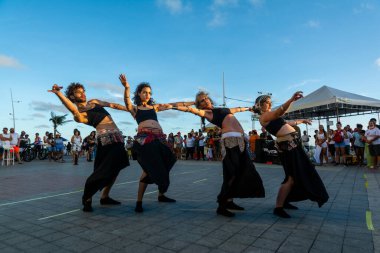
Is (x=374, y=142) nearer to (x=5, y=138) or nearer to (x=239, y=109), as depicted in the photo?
(x=239, y=109)

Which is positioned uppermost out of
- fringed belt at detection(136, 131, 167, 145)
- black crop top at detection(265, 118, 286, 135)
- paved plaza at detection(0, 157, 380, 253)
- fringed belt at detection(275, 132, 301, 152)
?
black crop top at detection(265, 118, 286, 135)

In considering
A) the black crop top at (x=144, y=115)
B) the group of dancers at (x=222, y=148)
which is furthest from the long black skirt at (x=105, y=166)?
the black crop top at (x=144, y=115)

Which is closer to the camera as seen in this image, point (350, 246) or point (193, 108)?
point (350, 246)

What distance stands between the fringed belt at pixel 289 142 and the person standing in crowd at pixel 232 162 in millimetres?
483

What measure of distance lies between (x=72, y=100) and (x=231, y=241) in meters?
3.37

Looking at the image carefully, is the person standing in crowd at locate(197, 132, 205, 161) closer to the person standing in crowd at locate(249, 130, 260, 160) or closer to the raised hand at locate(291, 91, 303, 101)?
the person standing in crowd at locate(249, 130, 260, 160)

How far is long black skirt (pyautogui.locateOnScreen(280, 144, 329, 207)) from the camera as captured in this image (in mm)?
3605

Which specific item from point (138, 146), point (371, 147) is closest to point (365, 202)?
point (138, 146)

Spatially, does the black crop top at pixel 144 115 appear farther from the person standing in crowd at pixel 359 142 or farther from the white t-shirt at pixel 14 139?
the white t-shirt at pixel 14 139

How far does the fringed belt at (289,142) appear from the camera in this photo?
384 centimetres

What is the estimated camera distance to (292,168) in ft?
12.4

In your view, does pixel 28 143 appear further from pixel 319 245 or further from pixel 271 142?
pixel 319 245

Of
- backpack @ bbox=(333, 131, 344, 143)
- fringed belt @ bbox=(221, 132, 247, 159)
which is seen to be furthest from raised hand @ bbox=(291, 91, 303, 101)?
Result: backpack @ bbox=(333, 131, 344, 143)

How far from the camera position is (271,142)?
1350 centimetres
